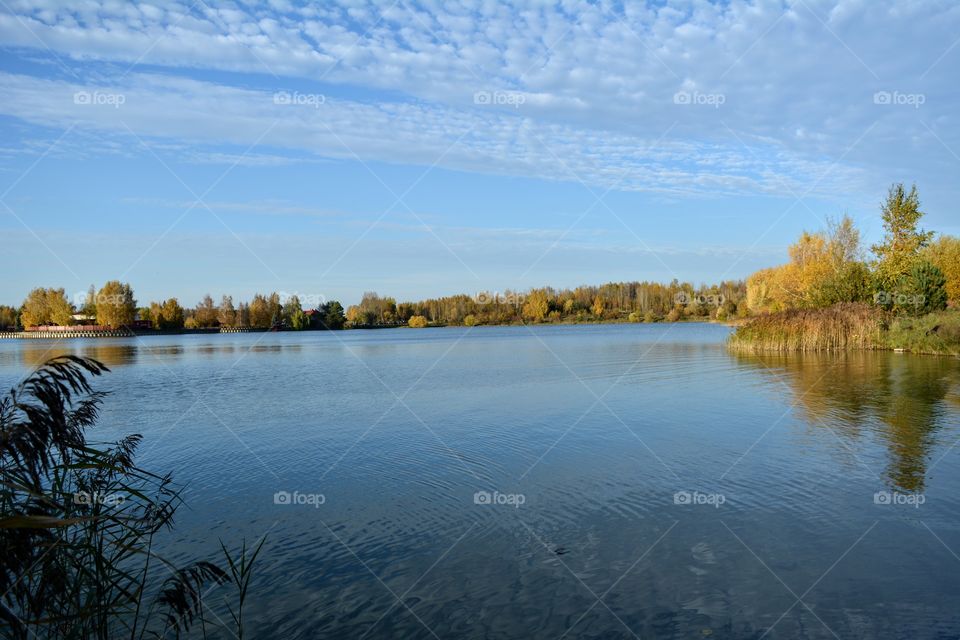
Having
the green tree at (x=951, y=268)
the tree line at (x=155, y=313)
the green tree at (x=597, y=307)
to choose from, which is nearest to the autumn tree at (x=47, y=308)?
the tree line at (x=155, y=313)

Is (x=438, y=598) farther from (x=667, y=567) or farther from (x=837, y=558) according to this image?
(x=837, y=558)

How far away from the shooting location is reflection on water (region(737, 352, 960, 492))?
10.7 m

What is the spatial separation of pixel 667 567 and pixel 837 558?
1.82 metres

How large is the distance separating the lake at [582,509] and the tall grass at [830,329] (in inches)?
583

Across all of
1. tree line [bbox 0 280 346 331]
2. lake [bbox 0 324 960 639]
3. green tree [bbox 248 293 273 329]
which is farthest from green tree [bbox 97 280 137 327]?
lake [bbox 0 324 960 639]

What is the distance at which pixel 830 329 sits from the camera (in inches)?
1254

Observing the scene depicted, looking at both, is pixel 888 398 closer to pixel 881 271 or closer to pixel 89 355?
pixel 881 271

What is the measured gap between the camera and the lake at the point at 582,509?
5.62 meters

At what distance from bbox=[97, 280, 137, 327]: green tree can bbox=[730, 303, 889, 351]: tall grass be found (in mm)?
74732

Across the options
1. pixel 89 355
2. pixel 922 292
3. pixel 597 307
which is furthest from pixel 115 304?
pixel 922 292

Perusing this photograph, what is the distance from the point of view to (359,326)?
119m

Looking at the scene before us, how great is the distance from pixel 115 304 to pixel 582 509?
277 feet

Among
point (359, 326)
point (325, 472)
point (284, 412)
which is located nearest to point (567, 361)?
point (284, 412)

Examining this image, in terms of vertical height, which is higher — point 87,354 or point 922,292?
point 922,292
